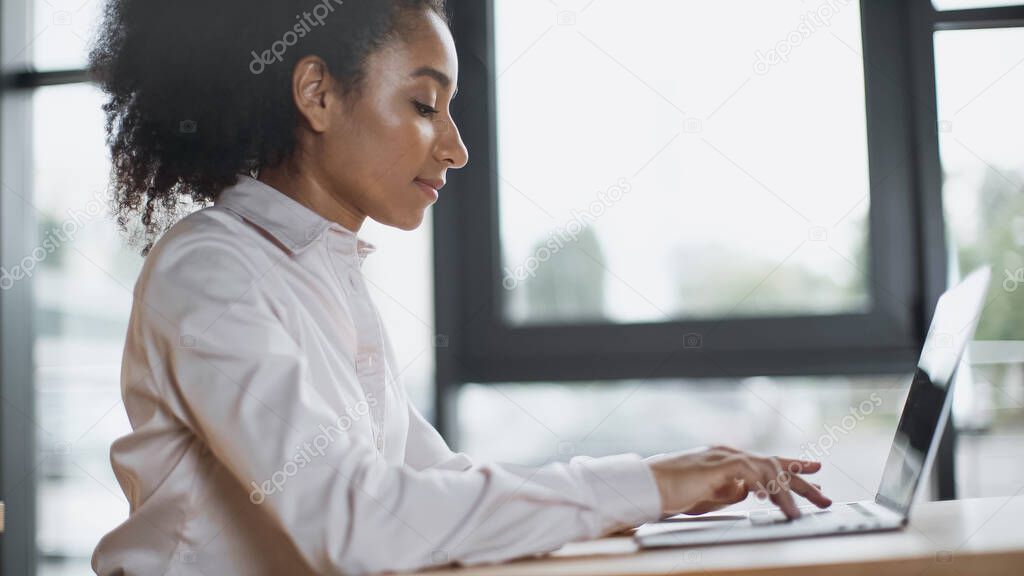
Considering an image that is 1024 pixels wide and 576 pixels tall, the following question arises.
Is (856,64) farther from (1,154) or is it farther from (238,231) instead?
(1,154)

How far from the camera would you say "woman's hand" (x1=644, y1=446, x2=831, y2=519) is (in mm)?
899

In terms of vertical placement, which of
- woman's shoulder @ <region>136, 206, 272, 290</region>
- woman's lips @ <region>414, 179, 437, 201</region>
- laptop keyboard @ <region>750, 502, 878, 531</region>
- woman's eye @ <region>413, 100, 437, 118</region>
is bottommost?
laptop keyboard @ <region>750, 502, 878, 531</region>

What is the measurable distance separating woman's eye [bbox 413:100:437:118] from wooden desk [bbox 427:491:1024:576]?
0.62 meters

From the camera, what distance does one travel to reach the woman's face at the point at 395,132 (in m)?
1.19

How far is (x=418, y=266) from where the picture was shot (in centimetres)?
236

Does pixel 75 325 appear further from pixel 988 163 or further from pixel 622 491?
pixel 988 163

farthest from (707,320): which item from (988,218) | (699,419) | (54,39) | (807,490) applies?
(54,39)

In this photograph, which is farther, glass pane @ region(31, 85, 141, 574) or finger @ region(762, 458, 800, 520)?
glass pane @ region(31, 85, 141, 574)

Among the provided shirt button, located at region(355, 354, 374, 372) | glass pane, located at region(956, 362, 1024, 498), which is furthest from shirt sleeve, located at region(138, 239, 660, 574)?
glass pane, located at region(956, 362, 1024, 498)

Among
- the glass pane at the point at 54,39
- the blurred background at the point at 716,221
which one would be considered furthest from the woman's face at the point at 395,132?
the glass pane at the point at 54,39

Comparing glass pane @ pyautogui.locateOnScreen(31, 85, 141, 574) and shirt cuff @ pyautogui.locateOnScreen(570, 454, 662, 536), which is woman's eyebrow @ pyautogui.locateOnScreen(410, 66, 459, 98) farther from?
glass pane @ pyautogui.locateOnScreen(31, 85, 141, 574)

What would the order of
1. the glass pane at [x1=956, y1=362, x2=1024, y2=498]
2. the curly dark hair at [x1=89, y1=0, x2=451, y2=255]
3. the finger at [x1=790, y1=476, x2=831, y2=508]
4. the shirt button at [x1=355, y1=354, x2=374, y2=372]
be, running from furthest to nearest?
1. the glass pane at [x1=956, y1=362, x2=1024, y2=498]
2. the curly dark hair at [x1=89, y1=0, x2=451, y2=255]
3. the shirt button at [x1=355, y1=354, x2=374, y2=372]
4. the finger at [x1=790, y1=476, x2=831, y2=508]

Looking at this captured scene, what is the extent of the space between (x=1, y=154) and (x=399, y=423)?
193cm

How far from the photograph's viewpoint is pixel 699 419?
2.21 meters
